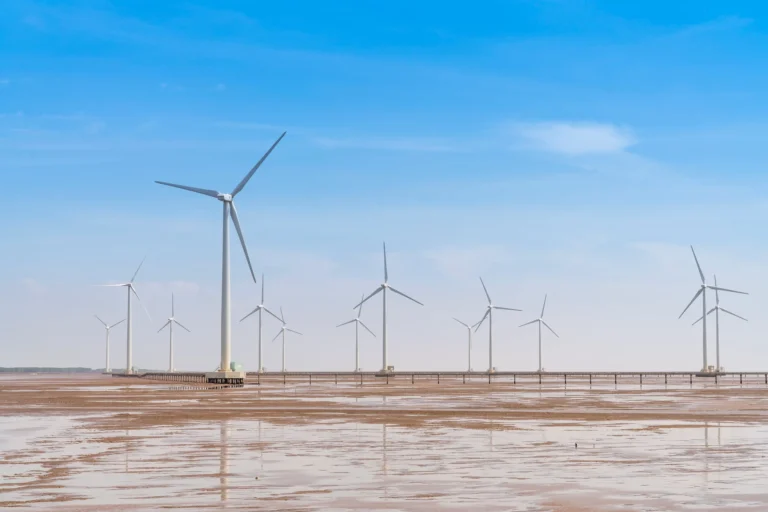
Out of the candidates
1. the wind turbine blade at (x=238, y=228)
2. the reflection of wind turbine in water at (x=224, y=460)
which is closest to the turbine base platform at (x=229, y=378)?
the wind turbine blade at (x=238, y=228)

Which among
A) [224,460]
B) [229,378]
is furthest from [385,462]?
[229,378]

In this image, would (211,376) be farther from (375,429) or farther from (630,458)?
(630,458)

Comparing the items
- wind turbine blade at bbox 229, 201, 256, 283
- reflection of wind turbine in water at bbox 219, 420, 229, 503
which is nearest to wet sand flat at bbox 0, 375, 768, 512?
reflection of wind turbine in water at bbox 219, 420, 229, 503

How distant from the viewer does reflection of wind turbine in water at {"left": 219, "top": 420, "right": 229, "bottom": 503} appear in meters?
21.1

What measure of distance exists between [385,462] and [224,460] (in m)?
3.87

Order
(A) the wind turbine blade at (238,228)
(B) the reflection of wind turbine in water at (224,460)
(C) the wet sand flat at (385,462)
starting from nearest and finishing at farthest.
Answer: (C) the wet sand flat at (385,462) → (B) the reflection of wind turbine in water at (224,460) → (A) the wind turbine blade at (238,228)

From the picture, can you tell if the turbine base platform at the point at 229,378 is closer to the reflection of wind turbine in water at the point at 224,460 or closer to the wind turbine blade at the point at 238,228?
the wind turbine blade at the point at 238,228

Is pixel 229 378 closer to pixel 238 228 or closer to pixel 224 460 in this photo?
pixel 238 228

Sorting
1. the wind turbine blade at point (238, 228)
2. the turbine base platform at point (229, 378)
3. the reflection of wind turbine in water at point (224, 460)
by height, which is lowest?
the turbine base platform at point (229, 378)

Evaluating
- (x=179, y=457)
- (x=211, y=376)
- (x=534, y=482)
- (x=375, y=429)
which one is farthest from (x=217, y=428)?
(x=211, y=376)

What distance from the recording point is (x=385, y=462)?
2608 centimetres

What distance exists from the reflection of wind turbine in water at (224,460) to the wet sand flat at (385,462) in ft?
0.18

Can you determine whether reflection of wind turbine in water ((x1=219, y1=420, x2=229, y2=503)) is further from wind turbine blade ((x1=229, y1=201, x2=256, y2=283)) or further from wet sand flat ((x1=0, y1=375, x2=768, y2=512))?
wind turbine blade ((x1=229, y1=201, x2=256, y2=283))

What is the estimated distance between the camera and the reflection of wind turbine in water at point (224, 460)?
2108 centimetres
